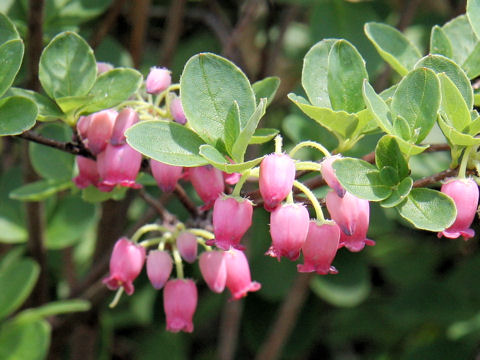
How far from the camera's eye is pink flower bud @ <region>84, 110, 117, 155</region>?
115cm

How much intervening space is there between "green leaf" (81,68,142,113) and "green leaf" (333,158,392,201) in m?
0.34

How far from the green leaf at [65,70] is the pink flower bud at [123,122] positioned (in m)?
0.07

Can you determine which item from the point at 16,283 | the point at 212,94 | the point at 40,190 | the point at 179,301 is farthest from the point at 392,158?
the point at 16,283

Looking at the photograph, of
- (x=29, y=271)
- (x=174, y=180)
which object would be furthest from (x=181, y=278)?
(x=29, y=271)

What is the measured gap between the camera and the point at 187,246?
4.11 ft

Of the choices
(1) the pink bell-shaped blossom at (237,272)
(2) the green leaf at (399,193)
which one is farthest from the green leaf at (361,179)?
(1) the pink bell-shaped blossom at (237,272)

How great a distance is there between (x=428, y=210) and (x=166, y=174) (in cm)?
38

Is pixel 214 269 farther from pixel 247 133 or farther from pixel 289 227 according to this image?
pixel 247 133

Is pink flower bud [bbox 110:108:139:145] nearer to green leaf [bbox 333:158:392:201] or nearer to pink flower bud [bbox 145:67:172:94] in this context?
pink flower bud [bbox 145:67:172:94]

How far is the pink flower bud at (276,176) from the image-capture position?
3.25 feet

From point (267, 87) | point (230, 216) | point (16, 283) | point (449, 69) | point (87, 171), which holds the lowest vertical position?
point (16, 283)

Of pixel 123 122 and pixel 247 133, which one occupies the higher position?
pixel 247 133

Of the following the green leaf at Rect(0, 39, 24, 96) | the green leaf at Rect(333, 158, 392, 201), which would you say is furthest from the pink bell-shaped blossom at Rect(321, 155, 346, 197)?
the green leaf at Rect(0, 39, 24, 96)

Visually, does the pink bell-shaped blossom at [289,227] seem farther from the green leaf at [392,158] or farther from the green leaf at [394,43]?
the green leaf at [394,43]
